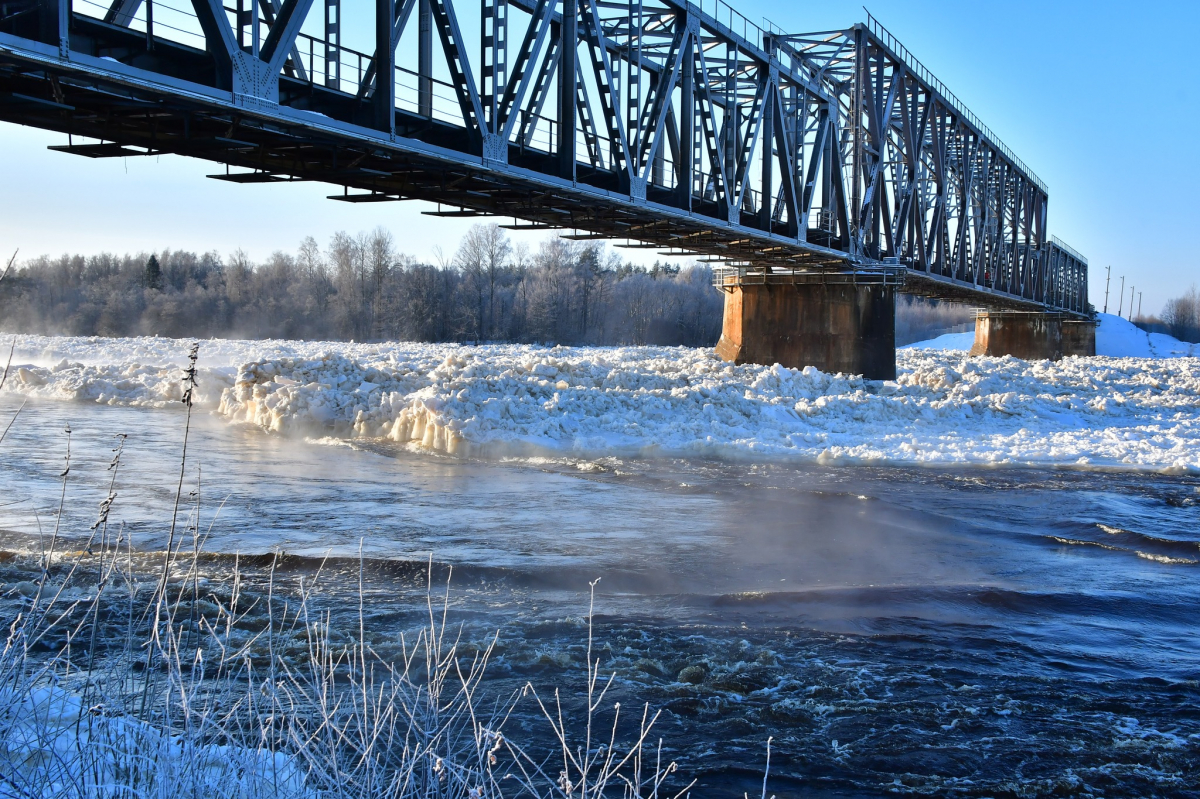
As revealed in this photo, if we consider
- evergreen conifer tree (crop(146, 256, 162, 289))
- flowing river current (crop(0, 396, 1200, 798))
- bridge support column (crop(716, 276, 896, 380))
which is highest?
evergreen conifer tree (crop(146, 256, 162, 289))

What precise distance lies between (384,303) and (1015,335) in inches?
2307

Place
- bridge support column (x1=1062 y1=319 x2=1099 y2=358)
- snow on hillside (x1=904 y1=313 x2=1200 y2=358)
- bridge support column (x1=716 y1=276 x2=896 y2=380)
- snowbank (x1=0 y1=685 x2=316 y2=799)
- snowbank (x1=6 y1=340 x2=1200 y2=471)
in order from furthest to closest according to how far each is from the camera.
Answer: snow on hillside (x1=904 y1=313 x2=1200 y2=358), bridge support column (x1=1062 y1=319 x2=1099 y2=358), bridge support column (x1=716 y1=276 x2=896 y2=380), snowbank (x1=6 y1=340 x2=1200 y2=471), snowbank (x1=0 y1=685 x2=316 y2=799)

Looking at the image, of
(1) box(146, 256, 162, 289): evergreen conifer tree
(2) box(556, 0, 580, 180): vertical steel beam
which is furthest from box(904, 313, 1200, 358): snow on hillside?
(1) box(146, 256, 162, 289): evergreen conifer tree

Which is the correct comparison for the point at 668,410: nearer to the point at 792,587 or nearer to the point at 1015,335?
the point at 792,587

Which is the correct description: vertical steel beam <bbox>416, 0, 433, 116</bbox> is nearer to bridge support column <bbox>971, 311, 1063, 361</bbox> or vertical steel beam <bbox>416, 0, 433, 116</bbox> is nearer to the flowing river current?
the flowing river current

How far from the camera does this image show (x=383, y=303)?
90.8 metres

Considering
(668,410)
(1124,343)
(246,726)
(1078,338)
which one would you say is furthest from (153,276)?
(246,726)

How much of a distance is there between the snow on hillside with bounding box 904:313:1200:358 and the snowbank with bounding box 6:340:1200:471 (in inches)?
2619

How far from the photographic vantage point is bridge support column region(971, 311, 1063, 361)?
237 feet

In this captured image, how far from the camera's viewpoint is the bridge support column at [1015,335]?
72.2 m

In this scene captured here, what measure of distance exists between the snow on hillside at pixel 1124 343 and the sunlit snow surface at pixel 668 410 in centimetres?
6578

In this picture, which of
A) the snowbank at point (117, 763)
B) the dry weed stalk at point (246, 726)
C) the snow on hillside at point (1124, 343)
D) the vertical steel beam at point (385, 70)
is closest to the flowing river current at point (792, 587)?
the dry weed stalk at point (246, 726)

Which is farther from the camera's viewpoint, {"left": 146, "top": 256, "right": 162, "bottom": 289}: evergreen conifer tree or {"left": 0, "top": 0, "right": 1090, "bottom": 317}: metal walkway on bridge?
{"left": 146, "top": 256, "right": 162, "bottom": 289}: evergreen conifer tree

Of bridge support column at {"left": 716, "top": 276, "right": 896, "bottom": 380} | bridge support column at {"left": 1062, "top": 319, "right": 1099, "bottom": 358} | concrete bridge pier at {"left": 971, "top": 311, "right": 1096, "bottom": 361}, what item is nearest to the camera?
bridge support column at {"left": 716, "top": 276, "right": 896, "bottom": 380}
